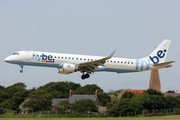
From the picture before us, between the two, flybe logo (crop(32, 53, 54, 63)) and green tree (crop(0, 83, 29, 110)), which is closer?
flybe logo (crop(32, 53, 54, 63))

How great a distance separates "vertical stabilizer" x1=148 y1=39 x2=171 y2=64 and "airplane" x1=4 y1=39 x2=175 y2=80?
171 cm

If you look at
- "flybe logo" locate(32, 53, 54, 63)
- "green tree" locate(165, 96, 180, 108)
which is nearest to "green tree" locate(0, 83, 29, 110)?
"flybe logo" locate(32, 53, 54, 63)

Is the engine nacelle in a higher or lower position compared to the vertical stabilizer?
lower

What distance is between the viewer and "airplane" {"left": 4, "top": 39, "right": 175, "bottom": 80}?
44.3 m

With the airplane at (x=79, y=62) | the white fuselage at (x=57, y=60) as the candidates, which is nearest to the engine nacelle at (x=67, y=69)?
the airplane at (x=79, y=62)

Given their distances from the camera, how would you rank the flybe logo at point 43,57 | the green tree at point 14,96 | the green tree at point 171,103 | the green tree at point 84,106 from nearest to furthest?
the flybe logo at point 43,57 → the green tree at point 84,106 → the green tree at point 14,96 → the green tree at point 171,103

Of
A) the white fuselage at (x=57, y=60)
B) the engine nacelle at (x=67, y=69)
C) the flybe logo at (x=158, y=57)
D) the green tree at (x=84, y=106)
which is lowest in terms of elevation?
the green tree at (x=84, y=106)

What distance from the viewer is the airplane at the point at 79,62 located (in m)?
44.3

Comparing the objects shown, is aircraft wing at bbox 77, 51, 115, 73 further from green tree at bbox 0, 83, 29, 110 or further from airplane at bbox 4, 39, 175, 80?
green tree at bbox 0, 83, 29, 110

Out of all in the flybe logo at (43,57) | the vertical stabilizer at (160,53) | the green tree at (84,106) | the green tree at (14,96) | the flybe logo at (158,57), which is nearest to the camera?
the flybe logo at (43,57)

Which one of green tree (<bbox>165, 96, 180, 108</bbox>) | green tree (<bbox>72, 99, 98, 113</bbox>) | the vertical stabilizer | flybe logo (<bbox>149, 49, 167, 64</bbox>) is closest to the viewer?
flybe logo (<bbox>149, 49, 167, 64</bbox>)

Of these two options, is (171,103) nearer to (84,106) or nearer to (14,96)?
(84,106)

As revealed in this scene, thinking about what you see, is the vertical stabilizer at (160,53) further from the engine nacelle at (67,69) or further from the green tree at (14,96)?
the green tree at (14,96)

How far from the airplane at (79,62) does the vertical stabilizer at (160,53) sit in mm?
1710
